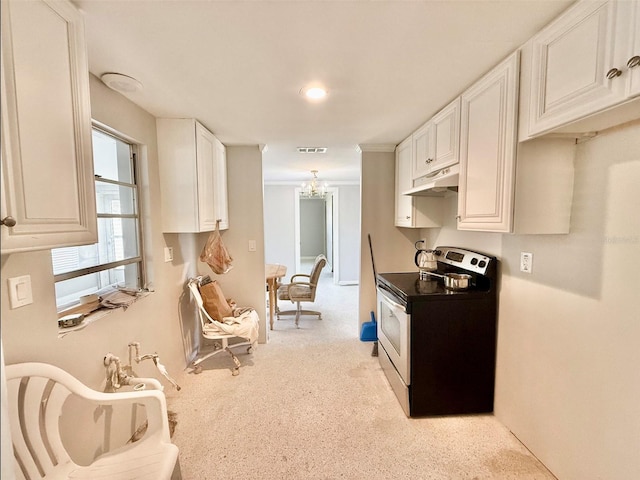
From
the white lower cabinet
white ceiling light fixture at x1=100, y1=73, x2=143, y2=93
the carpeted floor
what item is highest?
white ceiling light fixture at x1=100, y1=73, x2=143, y2=93

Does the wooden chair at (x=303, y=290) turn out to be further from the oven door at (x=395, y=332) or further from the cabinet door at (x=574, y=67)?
the cabinet door at (x=574, y=67)

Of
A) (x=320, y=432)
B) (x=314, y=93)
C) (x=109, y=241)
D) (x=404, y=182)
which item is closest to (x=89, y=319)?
(x=109, y=241)

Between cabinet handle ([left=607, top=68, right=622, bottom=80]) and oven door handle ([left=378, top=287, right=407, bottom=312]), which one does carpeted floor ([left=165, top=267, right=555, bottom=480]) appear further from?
cabinet handle ([left=607, top=68, right=622, bottom=80])

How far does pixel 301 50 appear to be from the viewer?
1.35m

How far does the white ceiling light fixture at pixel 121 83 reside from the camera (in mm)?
1542

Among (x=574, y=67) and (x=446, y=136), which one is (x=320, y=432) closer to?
(x=446, y=136)

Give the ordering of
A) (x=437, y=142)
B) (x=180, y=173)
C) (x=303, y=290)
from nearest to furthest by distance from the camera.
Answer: (x=437, y=142), (x=180, y=173), (x=303, y=290)

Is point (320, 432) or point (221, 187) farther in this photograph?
point (221, 187)

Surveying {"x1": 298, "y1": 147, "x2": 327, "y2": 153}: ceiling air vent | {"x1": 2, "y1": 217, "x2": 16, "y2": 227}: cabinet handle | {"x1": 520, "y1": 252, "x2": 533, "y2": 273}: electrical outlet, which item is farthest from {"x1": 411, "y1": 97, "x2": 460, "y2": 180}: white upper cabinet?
{"x1": 2, "y1": 217, "x2": 16, "y2": 227}: cabinet handle

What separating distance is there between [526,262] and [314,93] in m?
1.66

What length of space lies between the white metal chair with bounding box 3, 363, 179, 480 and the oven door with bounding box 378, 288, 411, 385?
1.44 m

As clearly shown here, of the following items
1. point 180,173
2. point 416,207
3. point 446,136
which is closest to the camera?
point 446,136

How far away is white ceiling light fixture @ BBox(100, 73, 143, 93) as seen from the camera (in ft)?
5.06

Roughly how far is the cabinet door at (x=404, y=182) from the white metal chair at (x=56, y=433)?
7.96 feet
